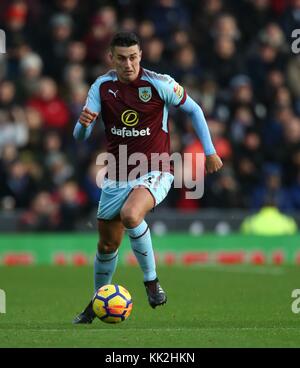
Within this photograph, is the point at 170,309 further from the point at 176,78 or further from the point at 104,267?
the point at 176,78

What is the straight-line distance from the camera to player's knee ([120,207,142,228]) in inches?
370

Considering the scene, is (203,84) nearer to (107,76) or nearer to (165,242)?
(165,242)

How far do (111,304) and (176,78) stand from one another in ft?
33.8

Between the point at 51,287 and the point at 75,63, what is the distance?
668 cm

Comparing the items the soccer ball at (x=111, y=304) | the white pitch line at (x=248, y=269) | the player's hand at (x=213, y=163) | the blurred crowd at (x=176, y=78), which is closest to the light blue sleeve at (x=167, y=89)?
the player's hand at (x=213, y=163)

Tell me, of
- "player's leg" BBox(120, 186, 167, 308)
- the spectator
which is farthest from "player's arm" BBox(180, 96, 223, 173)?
the spectator

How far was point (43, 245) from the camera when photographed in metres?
18.1

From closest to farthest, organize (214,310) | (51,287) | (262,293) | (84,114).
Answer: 1. (84,114)
2. (214,310)
3. (262,293)
4. (51,287)

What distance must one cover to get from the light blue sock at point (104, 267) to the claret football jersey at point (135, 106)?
2.83 feet

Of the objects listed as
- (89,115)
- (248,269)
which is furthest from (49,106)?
(89,115)

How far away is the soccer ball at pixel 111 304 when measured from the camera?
9.41m

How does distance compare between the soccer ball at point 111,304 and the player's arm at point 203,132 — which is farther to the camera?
the player's arm at point 203,132

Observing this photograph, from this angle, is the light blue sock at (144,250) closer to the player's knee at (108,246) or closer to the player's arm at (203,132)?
the player's knee at (108,246)
